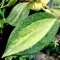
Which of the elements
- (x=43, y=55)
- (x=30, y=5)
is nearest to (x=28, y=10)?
(x=30, y=5)

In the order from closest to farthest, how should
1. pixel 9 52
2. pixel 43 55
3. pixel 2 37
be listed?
pixel 9 52, pixel 2 37, pixel 43 55

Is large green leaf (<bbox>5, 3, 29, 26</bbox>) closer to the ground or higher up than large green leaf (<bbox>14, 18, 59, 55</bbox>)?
higher up

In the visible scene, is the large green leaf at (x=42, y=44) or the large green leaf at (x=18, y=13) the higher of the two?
the large green leaf at (x=18, y=13)

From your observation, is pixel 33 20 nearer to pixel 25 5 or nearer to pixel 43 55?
pixel 25 5
